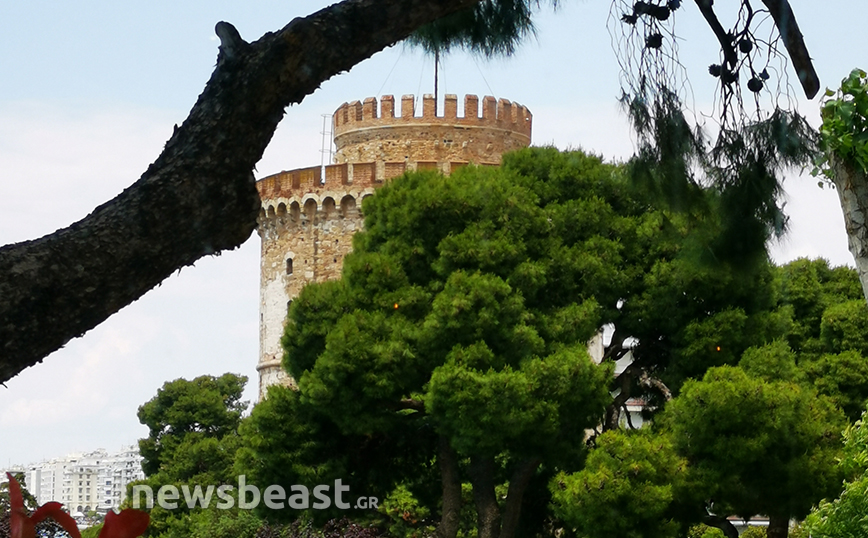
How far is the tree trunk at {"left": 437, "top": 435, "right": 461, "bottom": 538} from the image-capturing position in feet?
57.9

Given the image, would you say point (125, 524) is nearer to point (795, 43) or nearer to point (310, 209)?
point (795, 43)

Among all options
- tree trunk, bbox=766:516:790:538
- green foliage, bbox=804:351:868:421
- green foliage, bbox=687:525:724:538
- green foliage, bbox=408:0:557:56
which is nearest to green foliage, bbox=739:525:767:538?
green foliage, bbox=687:525:724:538

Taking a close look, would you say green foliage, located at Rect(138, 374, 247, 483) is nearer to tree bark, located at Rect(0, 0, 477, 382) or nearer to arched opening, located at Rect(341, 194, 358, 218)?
arched opening, located at Rect(341, 194, 358, 218)

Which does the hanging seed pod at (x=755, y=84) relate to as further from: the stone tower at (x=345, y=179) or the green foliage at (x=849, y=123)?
the stone tower at (x=345, y=179)

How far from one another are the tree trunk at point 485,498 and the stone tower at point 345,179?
12.2 metres

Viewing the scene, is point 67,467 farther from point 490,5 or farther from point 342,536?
point 490,5

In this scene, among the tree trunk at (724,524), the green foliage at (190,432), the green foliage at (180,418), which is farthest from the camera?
the green foliage at (180,418)

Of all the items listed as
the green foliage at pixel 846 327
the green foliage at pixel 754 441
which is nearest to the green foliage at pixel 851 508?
the green foliage at pixel 754 441

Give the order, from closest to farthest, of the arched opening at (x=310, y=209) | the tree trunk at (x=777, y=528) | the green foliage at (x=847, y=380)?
the tree trunk at (x=777, y=528) → the green foliage at (x=847, y=380) → the arched opening at (x=310, y=209)

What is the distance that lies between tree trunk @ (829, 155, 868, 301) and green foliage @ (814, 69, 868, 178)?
77 mm

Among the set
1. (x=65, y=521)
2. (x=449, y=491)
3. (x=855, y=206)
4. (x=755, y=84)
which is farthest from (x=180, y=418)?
(x=65, y=521)

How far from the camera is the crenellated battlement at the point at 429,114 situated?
101 feet

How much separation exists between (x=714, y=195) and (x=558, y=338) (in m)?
10.3

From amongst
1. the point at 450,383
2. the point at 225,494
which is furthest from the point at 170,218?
the point at 225,494
